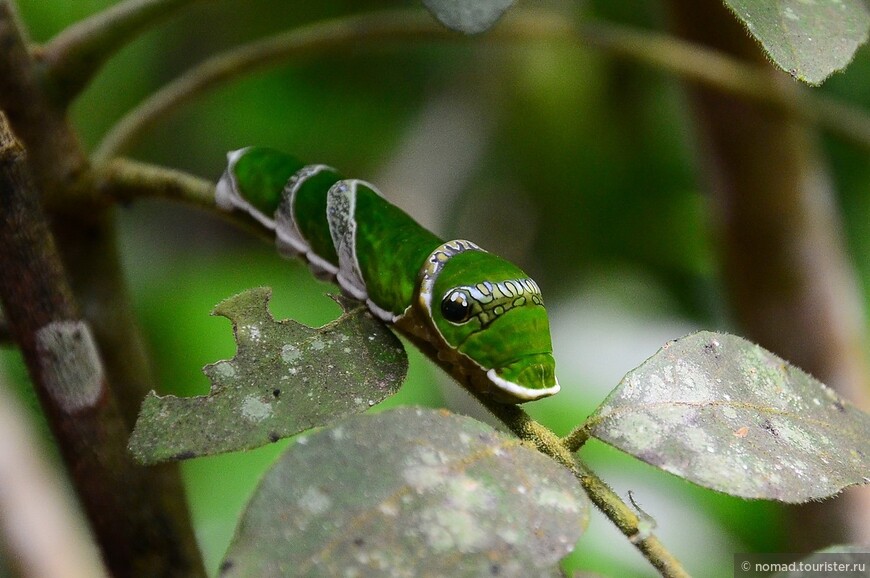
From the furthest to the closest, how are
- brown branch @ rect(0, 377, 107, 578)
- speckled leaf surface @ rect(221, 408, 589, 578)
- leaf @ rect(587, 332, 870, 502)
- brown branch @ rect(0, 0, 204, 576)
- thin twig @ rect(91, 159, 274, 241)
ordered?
brown branch @ rect(0, 377, 107, 578)
thin twig @ rect(91, 159, 274, 241)
brown branch @ rect(0, 0, 204, 576)
leaf @ rect(587, 332, 870, 502)
speckled leaf surface @ rect(221, 408, 589, 578)

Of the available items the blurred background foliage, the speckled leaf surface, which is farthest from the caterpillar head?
the blurred background foliage

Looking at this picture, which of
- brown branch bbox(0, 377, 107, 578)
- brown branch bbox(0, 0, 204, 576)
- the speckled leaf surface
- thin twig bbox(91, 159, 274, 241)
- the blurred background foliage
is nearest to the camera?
the speckled leaf surface

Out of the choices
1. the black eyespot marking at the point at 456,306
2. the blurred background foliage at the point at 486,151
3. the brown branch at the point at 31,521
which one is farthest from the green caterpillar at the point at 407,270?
the blurred background foliage at the point at 486,151

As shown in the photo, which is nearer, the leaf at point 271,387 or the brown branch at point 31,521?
the leaf at point 271,387

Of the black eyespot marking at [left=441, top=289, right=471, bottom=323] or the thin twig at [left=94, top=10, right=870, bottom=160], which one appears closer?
the black eyespot marking at [left=441, top=289, right=471, bottom=323]

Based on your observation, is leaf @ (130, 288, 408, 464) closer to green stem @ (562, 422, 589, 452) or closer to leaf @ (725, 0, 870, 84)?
green stem @ (562, 422, 589, 452)

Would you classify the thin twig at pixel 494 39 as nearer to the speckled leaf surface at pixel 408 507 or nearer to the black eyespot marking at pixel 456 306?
the black eyespot marking at pixel 456 306

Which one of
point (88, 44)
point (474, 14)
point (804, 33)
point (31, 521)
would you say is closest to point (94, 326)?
point (88, 44)
